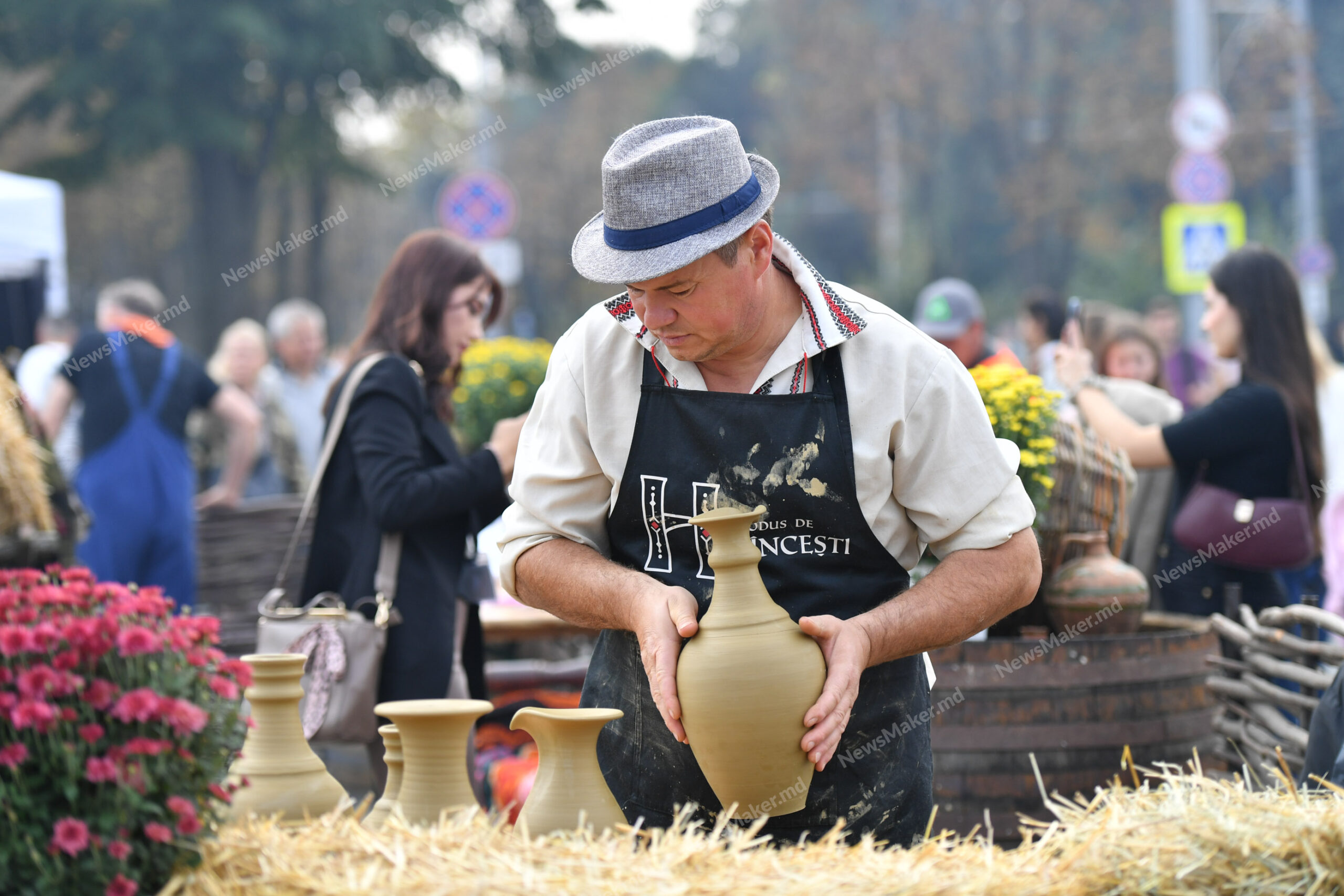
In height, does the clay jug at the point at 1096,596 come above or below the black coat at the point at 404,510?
below

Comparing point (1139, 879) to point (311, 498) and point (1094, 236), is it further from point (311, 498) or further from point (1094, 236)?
point (1094, 236)

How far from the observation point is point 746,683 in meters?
1.96

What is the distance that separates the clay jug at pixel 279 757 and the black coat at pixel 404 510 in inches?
61.0

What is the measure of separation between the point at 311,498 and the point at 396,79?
651 inches

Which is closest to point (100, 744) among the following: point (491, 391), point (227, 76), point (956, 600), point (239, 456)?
point (956, 600)

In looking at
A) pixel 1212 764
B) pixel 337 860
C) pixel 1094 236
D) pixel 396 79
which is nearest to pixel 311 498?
pixel 337 860

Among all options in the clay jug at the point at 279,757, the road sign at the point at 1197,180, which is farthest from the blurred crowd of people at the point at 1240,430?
the road sign at the point at 1197,180

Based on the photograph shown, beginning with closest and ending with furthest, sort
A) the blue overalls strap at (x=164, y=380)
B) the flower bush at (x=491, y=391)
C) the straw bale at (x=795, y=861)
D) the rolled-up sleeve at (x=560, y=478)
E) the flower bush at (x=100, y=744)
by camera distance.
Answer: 1. the flower bush at (x=100, y=744)
2. the straw bale at (x=795, y=861)
3. the rolled-up sleeve at (x=560, y=478)
4. the blue overalls strap at (x=164, y=380)
5. the flower bush at (x=491, y=391)

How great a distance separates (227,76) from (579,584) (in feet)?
58.4

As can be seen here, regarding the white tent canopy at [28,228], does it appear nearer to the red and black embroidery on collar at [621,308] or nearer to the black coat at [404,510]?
the black coat at [404,510]

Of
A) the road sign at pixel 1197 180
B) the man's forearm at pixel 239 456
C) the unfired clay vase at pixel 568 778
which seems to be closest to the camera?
the unfired clay vase at pixel 568 778

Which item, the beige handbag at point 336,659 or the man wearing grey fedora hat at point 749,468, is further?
the beige handbag at point 336,659

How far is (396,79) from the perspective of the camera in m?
19.2

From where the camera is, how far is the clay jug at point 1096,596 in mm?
3756
